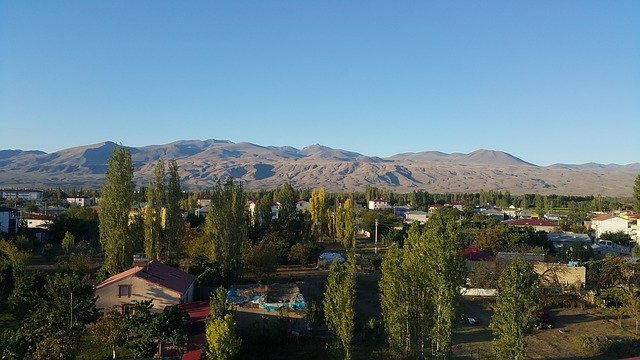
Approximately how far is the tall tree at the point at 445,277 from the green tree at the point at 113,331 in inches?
424

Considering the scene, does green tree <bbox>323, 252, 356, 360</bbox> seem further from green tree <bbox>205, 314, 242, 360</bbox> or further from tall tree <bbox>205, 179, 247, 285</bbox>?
tall tree <bbox>205, 179, 247, 285</bbox>

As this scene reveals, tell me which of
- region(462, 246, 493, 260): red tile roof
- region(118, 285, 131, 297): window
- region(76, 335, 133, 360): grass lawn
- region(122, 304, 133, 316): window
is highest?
region(118, 285, 131, 297): window

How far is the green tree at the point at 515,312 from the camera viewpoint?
530 inches

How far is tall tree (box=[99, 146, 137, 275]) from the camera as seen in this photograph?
91.3 feet

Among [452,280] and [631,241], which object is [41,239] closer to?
[452,280]

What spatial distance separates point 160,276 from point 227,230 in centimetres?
728

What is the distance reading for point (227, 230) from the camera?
1219 inches

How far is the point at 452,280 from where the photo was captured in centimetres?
1584

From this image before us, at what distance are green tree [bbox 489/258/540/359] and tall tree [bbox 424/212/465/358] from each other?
2.16 meters

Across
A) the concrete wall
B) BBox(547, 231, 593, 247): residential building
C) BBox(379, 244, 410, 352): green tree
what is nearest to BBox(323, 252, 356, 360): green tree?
BBox(379, 244, 410, 352): green tree

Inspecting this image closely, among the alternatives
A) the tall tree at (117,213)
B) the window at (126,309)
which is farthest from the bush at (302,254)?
the window at (126,309)

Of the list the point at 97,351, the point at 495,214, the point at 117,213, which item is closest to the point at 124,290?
the point at 97,351

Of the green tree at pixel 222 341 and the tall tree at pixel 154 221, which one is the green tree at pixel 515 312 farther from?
the tall tree at pixel 154 221

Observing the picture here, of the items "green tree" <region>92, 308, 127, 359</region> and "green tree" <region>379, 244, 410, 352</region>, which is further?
"green tree" <region>92, 308, 127, 359</region>
